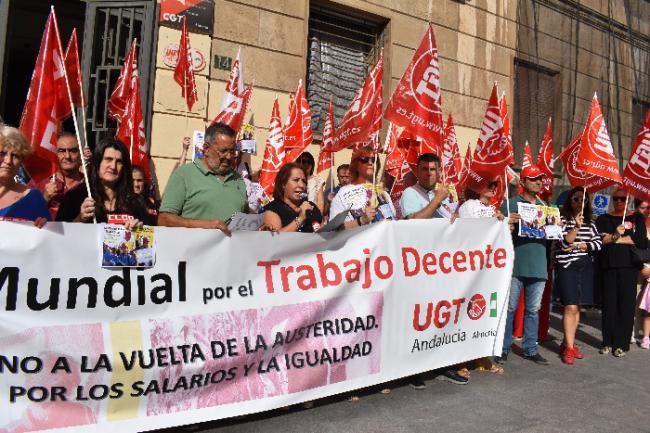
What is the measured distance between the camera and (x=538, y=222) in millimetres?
5113

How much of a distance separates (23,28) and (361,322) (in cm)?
1056

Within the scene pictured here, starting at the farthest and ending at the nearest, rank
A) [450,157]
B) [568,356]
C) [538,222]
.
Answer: [450,157]
[568,356]
[538,222]

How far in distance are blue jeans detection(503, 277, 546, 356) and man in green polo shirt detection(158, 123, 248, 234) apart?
285 centimetres

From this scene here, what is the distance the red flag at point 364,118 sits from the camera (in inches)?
197

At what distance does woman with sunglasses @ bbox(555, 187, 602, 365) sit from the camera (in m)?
5.52

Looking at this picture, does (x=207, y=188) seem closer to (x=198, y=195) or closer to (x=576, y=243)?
(x=198, y=195)

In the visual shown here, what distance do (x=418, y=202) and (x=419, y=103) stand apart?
839 millimetres

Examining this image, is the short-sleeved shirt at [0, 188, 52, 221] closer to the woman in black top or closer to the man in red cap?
the woman in black top

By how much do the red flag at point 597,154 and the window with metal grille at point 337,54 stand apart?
15.8 feet

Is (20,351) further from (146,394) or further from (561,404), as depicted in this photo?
(561,404)

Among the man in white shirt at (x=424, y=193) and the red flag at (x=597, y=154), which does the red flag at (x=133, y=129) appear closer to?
the man in white shirt at (x=424, y=193)

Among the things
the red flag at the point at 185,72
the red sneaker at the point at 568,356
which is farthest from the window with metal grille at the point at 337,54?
the red sneaker at the point at 568,356

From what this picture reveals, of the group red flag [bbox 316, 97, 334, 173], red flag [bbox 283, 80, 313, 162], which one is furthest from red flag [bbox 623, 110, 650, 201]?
red flag [bbox 283, 80, 313, 162]

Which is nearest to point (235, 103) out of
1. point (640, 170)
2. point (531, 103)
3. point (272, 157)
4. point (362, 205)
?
point (272, 157)
